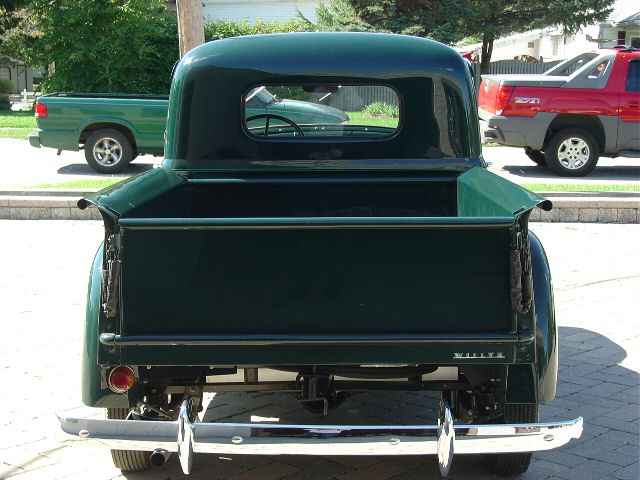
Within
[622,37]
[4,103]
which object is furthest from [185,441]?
[622,37]

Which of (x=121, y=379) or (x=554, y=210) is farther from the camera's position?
(x=554, y=210)

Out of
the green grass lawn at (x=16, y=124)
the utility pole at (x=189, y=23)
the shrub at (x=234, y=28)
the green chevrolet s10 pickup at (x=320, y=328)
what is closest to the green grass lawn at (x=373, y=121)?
the green chevrolet s10 pickup at (x=320, y=328)

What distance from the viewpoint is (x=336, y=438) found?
341 centimetres

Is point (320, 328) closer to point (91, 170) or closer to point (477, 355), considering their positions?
point (477, 355)

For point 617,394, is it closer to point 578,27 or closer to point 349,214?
point 349,214

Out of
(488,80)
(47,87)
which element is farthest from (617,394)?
(47,87)

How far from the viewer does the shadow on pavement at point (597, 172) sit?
581 inches

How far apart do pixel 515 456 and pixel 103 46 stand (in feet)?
74.6

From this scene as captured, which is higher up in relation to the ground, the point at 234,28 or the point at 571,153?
the point at 234,28

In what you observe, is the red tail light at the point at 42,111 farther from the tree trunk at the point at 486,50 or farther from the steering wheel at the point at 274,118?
the tree trunk at the point at 486,50

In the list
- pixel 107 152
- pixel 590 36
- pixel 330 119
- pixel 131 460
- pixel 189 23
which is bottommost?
pixel 131 460

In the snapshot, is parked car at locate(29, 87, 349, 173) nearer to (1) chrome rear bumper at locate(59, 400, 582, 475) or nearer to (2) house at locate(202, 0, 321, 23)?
(1) chrome rear bumper at locate(59, 400, 582, 475)

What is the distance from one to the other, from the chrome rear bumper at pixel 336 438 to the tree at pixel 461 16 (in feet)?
79.6

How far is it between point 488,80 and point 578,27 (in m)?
15.9
